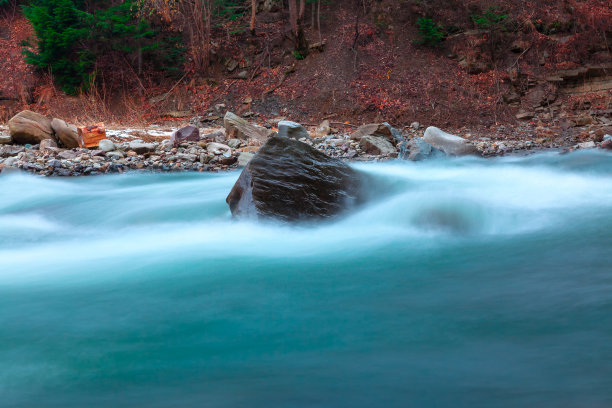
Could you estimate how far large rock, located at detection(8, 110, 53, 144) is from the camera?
30.6 feet

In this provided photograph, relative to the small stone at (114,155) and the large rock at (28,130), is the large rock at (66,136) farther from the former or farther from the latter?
the small stone at (114,155)

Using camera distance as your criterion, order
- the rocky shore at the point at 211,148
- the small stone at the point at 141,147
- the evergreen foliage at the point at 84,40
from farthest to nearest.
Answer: the evergreen foliage at the point at 84,40, the small stone at the point at 141,147, the rocky shore at the point at 211,148

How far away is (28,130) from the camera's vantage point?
9.39 meters

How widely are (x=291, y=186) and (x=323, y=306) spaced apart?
1.90 m

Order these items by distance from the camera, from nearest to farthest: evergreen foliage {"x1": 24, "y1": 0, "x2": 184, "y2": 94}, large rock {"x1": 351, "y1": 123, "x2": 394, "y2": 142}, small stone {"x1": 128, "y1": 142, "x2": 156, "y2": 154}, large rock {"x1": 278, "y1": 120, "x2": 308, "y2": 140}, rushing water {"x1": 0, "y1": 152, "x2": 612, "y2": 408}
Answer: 1. rushing water {"x1": 0, "y1": 152, "x2": 612, "y2": 408}
2. small stone {"x1": 128, "y1": 142, "x2": 156, "y2": 154}
3. large rock {"x1": 278, "y1": 120, "x2": 308, "y2": 140}
4. large rock {"x1": 351, "y1": 123, "x2": 394, "y2": 142}
5. evergreen foliage {"x1": 24, "y1": 0, "x2": 184, "y2": 94}

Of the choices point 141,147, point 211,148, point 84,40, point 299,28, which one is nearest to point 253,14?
point 299,28

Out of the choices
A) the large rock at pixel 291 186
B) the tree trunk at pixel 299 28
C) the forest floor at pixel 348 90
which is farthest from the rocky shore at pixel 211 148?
the tree trunk at pixel 299 28

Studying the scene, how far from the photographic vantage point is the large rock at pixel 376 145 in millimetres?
9766

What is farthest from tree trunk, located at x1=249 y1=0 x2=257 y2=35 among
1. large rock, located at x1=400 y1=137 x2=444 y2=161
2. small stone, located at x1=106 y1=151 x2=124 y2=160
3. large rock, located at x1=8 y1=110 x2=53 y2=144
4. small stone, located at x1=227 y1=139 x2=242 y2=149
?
large rock, located at x1=400 y1=137 x2=444 y2=161

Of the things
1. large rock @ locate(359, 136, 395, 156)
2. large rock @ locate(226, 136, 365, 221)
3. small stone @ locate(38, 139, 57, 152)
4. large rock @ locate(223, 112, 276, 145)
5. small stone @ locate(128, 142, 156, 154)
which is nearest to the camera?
large rock @ locate(226, 136, 365, 221)

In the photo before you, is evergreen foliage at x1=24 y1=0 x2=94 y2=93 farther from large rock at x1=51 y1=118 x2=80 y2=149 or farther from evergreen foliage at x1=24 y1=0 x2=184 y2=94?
large rock at x1=51 y1=118 x2=80 y2=149

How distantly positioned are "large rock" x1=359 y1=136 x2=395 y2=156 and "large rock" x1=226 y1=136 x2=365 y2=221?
4.62 meters

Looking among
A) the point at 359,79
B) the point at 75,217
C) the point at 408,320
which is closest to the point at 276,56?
the point at 359,79

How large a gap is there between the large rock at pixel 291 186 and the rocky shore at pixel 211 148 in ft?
12.9
